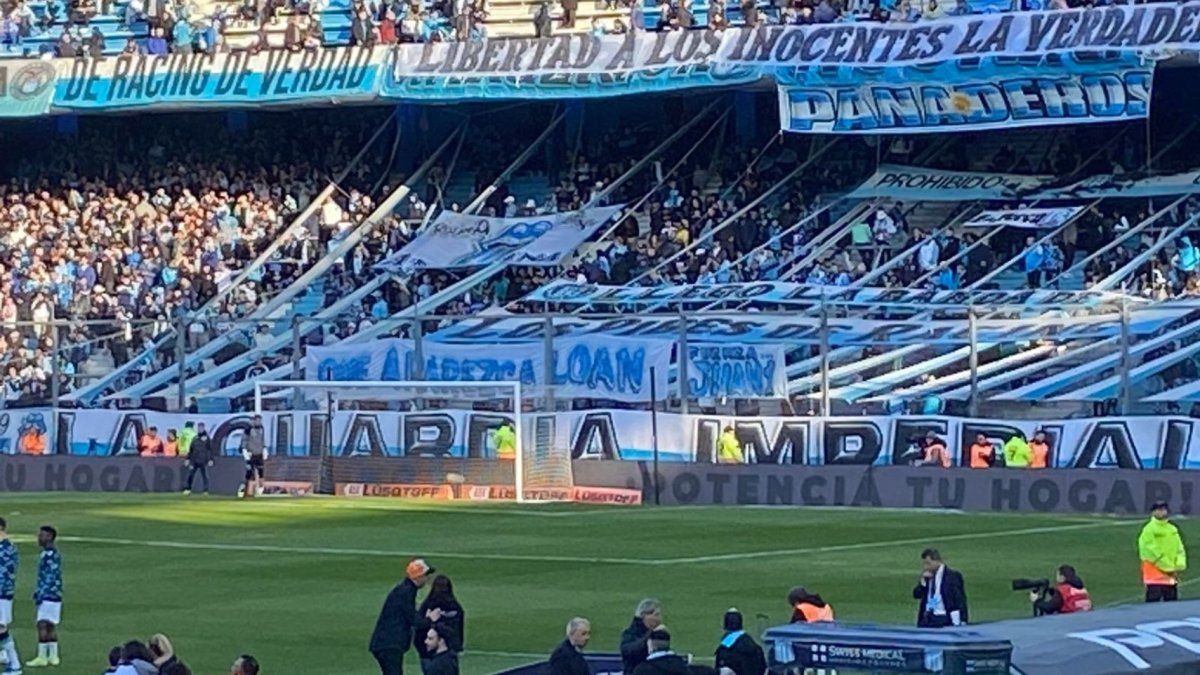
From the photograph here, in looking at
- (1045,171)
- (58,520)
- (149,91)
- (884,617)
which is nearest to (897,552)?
(884,617)

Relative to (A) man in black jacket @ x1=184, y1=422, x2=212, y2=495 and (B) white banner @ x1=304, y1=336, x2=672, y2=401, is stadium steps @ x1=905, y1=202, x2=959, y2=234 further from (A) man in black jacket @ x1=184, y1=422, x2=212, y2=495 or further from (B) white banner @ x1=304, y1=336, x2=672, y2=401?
(A) man in black jacket @ x1=184, y1=422, x2=212, y2=495

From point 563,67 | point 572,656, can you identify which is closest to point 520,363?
point 563,67

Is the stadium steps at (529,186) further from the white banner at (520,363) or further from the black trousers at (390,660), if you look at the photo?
the black trousers at (390,660)

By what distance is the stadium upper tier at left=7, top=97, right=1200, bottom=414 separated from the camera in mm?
46250

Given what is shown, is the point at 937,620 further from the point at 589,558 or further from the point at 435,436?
the point at 435,436

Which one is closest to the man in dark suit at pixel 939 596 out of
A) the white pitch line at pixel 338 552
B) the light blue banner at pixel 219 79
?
the white pitch line at pixel 338 552

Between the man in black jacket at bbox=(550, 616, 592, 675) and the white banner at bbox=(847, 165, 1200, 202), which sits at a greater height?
the white banner at bbox=(847, 165, 1200, 202)

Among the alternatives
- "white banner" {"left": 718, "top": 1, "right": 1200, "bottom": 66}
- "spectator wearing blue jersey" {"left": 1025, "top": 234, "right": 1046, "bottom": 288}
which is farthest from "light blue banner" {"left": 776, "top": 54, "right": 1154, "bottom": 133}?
"spectator wearing blue jersey" {"left": 1025, "top": 234, "right": 1046, "bottom": 288}

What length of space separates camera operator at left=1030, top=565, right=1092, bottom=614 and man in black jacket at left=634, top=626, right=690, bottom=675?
396cm

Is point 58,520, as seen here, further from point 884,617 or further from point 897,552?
point 884,617

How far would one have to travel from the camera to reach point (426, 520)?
140 feet

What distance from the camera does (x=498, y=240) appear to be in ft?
205

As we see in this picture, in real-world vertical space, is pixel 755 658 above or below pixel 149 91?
below

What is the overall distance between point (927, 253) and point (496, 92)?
1159cm
